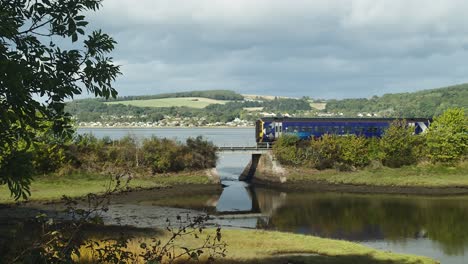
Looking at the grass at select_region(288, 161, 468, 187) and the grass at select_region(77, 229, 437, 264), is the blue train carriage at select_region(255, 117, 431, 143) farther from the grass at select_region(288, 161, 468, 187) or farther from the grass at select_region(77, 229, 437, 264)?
the grass at select_region(77, 229, 437, 264)

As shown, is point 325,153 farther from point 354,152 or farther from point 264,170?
point 264,170

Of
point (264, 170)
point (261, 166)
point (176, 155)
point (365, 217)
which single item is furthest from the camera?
point (261, 166)

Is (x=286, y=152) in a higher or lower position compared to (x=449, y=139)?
lower

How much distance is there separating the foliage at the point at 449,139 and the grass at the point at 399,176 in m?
2.05

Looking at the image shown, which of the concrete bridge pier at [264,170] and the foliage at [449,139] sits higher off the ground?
the foliage at [449,139]

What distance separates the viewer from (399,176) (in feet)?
241

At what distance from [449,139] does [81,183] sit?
59.6 meters

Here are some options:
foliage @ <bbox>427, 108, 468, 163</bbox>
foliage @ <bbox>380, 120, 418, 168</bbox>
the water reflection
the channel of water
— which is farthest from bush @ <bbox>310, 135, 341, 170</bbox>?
foliage @ <bbox>427, 108, 468, 163</bbox>

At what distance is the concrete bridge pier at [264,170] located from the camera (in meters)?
77.1

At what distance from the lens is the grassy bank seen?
5619cm

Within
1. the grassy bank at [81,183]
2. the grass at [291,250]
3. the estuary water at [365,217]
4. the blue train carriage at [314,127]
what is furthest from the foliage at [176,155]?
the grass at [291,250]

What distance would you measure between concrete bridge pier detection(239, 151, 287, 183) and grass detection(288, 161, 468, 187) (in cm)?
213

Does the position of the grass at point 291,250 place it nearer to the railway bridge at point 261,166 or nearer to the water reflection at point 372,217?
the water reflection at point 372,217

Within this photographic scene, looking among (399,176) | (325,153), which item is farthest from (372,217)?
(325,153)
